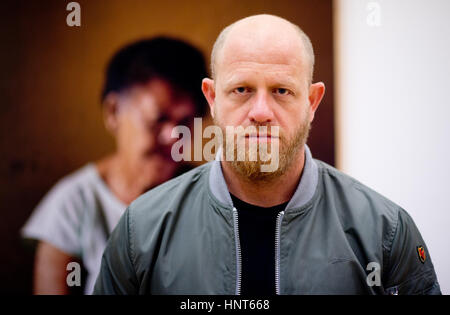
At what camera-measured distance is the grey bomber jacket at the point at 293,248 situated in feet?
4.02

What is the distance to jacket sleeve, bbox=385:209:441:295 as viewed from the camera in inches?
49.1

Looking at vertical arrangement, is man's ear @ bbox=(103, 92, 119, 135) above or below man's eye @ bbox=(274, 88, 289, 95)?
above

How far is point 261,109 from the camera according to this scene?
121cm

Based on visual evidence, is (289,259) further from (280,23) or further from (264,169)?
(280,23)

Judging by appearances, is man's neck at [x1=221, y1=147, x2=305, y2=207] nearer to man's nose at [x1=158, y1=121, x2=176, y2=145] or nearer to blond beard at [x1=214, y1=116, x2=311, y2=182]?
blond beard at [x1=214, y1=116, x2=311, y2=182]

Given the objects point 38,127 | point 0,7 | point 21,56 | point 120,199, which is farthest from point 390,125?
point 0,7

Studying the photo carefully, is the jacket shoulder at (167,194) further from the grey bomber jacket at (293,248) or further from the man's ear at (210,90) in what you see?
the man's ear at (210,90)

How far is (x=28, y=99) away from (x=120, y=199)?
0.66m

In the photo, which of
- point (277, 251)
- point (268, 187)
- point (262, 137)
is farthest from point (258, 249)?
point (262, 137)

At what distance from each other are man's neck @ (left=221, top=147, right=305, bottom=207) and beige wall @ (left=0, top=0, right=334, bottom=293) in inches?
32.8

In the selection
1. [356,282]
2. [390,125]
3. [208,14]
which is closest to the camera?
[356,282]

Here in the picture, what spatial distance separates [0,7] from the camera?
202 centimetres

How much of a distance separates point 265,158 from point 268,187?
0.11 meters

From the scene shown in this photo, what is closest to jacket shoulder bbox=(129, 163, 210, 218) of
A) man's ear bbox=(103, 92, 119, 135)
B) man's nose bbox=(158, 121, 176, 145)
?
man's nose bbox=(158, 121, 176, 145)
